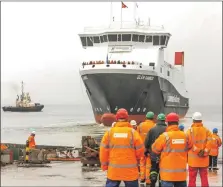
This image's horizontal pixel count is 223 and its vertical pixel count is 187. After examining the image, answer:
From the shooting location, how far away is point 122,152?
6.12 meters

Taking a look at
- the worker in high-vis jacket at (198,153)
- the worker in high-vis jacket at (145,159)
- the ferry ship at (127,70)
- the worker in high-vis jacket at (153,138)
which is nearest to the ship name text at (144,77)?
the ferry ship at (127,70)

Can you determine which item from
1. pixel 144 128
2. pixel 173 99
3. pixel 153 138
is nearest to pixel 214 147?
pixel 144 128

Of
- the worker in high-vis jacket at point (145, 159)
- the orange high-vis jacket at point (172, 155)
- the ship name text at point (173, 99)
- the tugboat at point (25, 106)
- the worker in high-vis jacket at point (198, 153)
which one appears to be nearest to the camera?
the orange high-vis jacket at point (172, 155)

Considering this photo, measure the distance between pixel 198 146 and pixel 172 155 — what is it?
146cm

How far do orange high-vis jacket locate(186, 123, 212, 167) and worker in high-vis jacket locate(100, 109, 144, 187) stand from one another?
1870 millimetres

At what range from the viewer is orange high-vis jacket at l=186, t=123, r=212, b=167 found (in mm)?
7762

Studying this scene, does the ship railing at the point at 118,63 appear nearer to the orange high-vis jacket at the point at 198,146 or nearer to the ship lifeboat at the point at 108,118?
the ship lifeboat at the point at 108,118

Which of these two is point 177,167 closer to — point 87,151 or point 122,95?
point 87,151

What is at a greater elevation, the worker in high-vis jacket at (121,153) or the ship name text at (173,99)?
the ship name text at (173,99)

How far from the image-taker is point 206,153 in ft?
25.4

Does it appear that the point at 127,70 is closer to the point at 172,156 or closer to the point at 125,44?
the point at 125,44

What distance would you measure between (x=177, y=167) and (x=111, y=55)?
1102 inches

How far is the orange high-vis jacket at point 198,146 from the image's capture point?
7.76 metres

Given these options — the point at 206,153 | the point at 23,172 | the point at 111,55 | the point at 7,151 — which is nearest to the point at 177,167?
the point at 206,153
